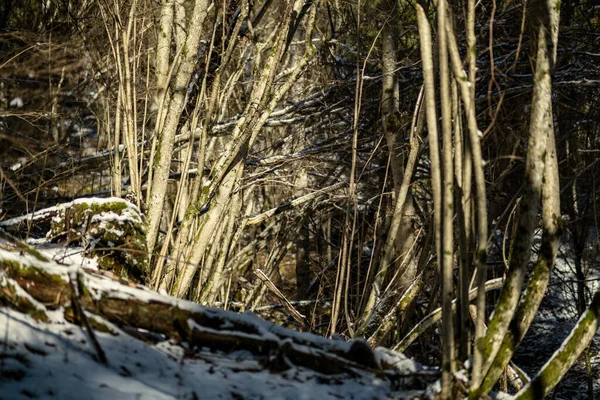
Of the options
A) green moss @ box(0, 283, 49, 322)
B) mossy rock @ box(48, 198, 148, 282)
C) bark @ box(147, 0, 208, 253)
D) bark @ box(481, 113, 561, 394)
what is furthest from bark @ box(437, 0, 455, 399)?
bark @ box(147, 0, 208, 253)

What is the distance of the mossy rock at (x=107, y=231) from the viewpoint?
3.69m

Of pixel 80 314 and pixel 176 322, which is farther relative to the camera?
pixel 176 322

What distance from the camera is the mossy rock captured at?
3.69m

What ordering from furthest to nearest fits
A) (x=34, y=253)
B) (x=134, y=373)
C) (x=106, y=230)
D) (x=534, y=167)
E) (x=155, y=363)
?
(x=106, y=230)
(x=534, y=167)
(x=34, y=253)
(x=155, y=363)
(x=134, y=373)

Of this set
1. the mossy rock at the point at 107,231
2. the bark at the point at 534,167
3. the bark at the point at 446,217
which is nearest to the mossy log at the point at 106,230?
the mossy rock at the point at 107,231

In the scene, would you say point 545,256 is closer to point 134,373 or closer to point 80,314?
point 134,373

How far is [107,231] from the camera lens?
12.3 ft

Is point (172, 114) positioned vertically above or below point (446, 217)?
above

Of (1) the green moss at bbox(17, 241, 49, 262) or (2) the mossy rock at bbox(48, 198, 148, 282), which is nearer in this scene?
(1) the green moss at bbox(17, 241, 49, 262)

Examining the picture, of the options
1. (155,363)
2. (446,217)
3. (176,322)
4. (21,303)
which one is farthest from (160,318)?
(446,217)

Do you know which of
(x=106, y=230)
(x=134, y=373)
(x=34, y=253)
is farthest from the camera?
(x=106, y=230)

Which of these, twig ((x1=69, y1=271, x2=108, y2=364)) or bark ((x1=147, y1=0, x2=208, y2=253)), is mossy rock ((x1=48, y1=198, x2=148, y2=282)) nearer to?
bark ((x1=147, y1=0, x2=208, y2=253))

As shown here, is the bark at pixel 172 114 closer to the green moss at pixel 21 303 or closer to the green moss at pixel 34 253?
the green moss at pixel 34 253

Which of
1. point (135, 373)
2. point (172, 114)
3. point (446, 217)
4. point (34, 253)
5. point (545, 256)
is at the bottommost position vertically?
point (135, 373)
